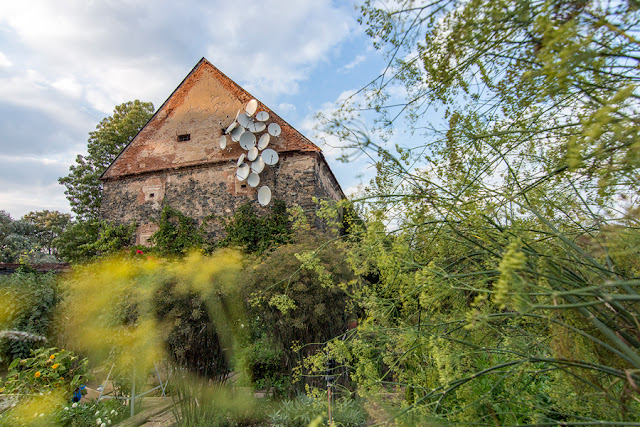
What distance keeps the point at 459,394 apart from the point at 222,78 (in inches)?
436

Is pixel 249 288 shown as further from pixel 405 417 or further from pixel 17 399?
pixel 405 417

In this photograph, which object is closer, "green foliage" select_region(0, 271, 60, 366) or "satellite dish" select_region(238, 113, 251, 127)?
"green foliage" select_region(0, 271, 60, 366)

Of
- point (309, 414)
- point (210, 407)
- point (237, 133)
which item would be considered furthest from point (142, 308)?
point (237, 133)

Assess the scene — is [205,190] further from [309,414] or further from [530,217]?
[530,217]

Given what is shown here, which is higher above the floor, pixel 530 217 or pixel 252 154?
pixel 252 154

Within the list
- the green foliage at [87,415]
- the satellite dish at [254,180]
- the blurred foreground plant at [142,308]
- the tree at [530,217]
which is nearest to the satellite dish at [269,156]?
the satellite dish at [254,180]

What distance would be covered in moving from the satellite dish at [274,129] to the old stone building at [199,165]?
104mm

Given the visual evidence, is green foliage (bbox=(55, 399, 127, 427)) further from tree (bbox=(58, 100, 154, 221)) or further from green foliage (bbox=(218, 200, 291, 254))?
tree (bbox=(58, 100, 154, 221))

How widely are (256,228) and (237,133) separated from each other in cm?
284

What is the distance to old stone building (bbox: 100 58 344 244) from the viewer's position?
31.9ft

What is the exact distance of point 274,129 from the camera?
32.2ft

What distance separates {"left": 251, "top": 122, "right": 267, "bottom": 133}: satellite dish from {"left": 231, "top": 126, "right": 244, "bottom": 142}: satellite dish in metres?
0.33

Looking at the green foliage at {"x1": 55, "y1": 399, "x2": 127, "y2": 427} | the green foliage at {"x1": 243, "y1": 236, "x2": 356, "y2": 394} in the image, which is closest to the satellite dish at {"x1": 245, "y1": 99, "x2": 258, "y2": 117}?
the green foliage at {"x1": 243, "y1": 236, "x2": 356, "y2": 394}

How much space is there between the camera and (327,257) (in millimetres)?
5016
